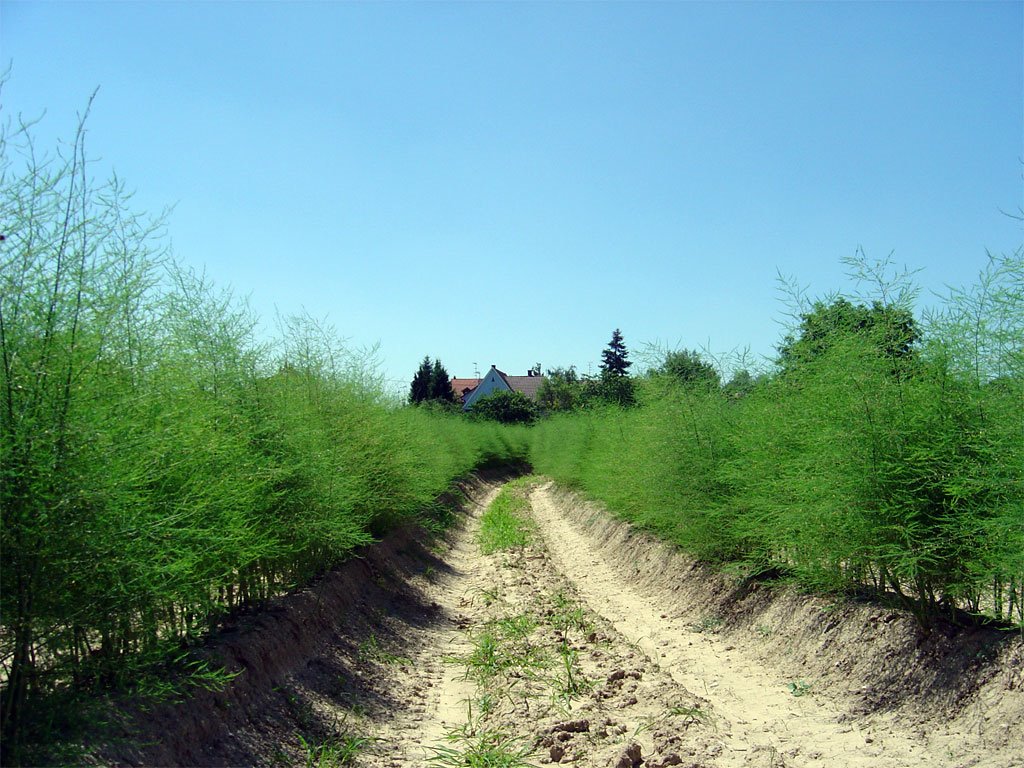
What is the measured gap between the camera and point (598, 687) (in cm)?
824

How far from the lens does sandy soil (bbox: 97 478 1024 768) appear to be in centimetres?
614

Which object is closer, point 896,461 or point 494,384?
point 896,461

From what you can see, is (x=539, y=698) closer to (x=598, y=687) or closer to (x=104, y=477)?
(x=598, y=687)

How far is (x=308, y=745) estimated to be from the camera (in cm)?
653

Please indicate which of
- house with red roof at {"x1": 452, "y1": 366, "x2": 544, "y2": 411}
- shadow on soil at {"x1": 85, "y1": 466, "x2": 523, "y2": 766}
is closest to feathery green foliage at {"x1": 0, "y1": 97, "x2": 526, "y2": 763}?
shadow on soil at {"x1": 85, "y1": 466, "x2": 523, "y2": 766}

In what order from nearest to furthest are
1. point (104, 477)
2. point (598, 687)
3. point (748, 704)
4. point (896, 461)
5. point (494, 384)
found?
point (104, 477) → point (896, 461) → point (748, 704) → point (598, 687) → point (494, 384)

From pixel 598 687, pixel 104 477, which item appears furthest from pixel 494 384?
pixel 104 477

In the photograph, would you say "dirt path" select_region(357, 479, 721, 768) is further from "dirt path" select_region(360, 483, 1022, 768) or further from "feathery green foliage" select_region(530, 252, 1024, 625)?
"feathery green foliage" select_region(530, 252, 1024, 625)

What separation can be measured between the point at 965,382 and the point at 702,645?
5.23 meters

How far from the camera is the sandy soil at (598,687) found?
6137 mm

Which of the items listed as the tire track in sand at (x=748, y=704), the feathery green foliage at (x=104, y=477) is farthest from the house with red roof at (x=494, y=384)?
the feathery green foliage at (x=104, y=477)

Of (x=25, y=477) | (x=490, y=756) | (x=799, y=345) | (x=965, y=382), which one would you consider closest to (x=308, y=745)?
(x=490, y=756)

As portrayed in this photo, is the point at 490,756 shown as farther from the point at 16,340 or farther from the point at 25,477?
the point at 16,340

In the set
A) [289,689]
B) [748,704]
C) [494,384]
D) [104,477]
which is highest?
[494,384]
